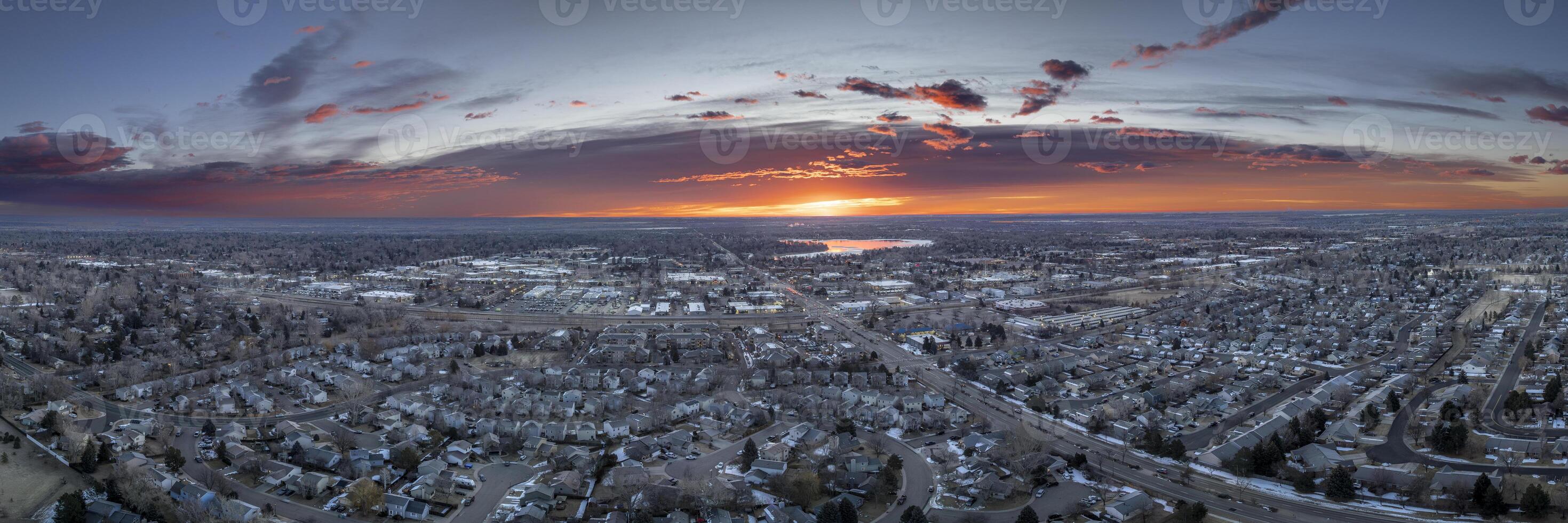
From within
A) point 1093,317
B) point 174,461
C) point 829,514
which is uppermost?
point 174,461

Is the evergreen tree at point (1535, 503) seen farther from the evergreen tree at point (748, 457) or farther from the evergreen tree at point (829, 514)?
the evergreen tree at point (748, 457)

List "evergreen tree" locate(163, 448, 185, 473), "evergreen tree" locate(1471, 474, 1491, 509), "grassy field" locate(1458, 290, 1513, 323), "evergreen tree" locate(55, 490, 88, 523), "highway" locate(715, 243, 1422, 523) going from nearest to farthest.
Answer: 1. "evergreen tree" locate(55, 490, 88, 523)
2. "evergreen tree" locate(1471, 474, 1491, 509)
3. "highway" locate(715, 243, 1422, 523)
4. "evergreen tree" locate(163, 448, 185, 473)
5. "grassy field" locate(1458, 290, 1513, 323)

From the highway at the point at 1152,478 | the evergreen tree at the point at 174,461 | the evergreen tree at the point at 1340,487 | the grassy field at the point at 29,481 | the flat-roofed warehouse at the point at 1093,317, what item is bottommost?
the flat-roofed warehouse at the point at 1093,317

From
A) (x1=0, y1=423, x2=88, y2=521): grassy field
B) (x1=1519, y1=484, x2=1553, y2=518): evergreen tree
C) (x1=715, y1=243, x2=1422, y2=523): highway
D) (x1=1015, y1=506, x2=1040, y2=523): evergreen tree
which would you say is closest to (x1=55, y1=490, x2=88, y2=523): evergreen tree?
(x1=0, y1=423, x2=88, y2=521): grassy field

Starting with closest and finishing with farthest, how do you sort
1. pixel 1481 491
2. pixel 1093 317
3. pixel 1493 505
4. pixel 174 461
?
pixel 1493 505, pixel 1481 491, pixel 174 461, pixel 1093 317

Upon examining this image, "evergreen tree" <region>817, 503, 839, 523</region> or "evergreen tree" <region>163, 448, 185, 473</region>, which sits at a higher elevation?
"evergreen tree" <region>163, 448, 185, 473</region>

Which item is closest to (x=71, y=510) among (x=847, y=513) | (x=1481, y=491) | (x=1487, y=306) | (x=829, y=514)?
(x=829, y=514)

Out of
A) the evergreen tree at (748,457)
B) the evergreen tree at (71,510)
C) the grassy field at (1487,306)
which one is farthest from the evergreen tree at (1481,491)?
the evergreen tree at (71,510)

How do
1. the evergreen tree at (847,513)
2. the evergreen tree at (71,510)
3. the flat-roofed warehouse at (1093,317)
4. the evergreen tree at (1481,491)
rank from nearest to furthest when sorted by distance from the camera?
the evergreen tree at (71,510)
the evergreen tree at (847,513)
the evergreen tree at (1481,491)
the flat-roofed warehouse at (1093,317)

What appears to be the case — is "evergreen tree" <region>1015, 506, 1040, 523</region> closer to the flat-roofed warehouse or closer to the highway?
the highway

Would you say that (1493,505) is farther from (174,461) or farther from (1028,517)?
(174,461)
